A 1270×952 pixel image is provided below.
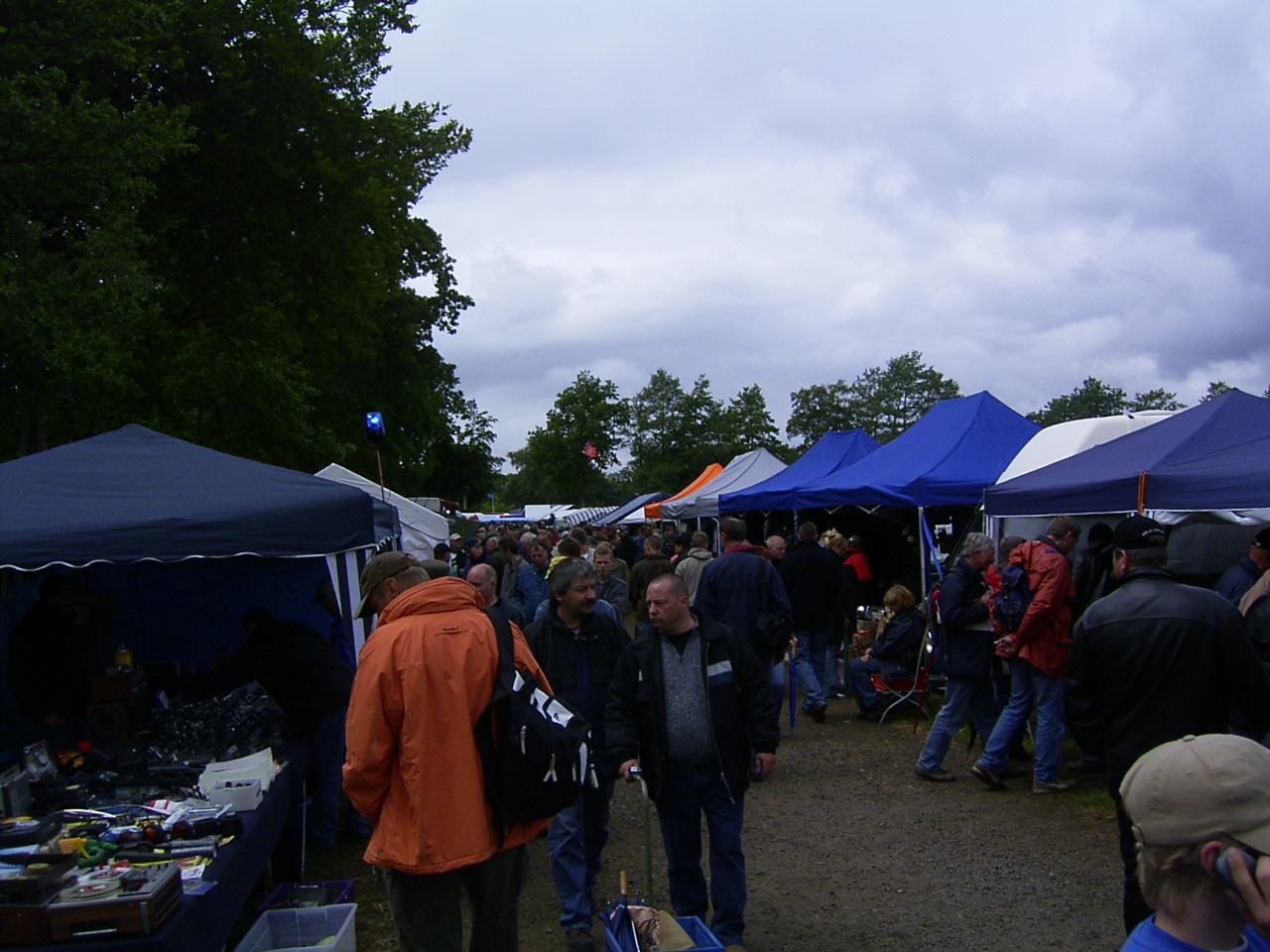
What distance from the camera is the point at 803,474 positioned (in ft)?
57.4

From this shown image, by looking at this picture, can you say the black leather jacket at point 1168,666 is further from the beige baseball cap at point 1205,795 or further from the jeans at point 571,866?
the beige baseball cap at point 1205,795

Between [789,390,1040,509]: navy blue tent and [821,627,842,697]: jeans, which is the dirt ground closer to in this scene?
[821,627,842,697]: jeans

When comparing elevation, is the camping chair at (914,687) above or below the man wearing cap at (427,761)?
below

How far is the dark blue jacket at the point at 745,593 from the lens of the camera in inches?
294

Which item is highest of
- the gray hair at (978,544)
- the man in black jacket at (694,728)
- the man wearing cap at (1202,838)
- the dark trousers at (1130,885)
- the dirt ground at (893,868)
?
the gray hair at (978,544)

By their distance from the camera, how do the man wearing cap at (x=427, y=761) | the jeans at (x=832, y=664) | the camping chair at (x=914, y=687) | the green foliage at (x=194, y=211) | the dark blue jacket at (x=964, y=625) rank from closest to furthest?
the man wearing cap at (x=427, y=761) < the dark blue jacket at (x=964, y=625) < the camping chair at (x=914, y=687) < the jeans at (x=832, y=664) < the green foliage at (x=194, y=211)

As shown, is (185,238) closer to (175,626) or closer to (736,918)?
(175,626)

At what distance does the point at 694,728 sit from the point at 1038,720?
3.68 meters

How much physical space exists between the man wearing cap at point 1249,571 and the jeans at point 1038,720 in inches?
47.1

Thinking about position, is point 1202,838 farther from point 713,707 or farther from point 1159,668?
point 713,707

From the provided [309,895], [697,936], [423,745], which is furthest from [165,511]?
[697,936]

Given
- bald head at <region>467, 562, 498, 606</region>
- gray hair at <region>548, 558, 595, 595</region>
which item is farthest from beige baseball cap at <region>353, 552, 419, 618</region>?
bald head at <region>467, 562, 498, 606</region>

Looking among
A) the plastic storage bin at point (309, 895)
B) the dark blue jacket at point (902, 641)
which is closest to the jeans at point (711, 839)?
the plastic storage bin at point (309, 895)

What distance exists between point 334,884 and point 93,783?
3.85ft
